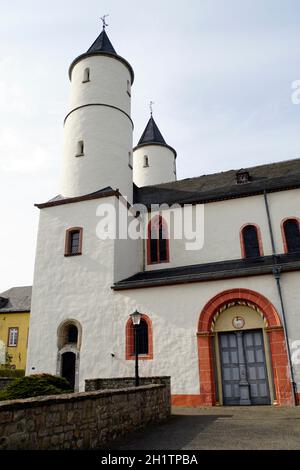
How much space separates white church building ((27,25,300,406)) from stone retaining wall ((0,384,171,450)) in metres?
6.03

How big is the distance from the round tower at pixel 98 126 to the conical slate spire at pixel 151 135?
860 centimetres

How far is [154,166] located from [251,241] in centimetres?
1400

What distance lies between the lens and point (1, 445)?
4.54 meters

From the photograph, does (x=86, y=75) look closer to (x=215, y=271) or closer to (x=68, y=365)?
(x=215, y=271)

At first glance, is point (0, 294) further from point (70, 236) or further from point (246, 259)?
point (246, 259)

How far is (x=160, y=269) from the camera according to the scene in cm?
1902

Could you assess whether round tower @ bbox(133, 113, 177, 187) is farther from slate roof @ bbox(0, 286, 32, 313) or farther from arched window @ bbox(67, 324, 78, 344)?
arched window @ bbox(67, 324, 78, 344)

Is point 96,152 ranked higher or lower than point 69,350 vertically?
higher

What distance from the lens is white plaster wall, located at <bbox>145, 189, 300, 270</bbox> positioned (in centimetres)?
1777

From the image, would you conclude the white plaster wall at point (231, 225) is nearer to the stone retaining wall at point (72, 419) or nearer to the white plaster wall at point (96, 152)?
the white plaster wall at point (96, 152)

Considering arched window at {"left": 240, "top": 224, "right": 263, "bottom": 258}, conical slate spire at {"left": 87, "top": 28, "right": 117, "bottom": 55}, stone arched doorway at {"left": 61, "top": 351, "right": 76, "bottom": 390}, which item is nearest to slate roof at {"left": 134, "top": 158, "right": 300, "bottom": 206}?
arched window at {"left": 240, "top": 224, "right": 263, "bottom": 258}

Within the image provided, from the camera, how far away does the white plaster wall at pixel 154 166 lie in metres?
29.7

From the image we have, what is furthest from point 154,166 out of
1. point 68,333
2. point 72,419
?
point 72,419

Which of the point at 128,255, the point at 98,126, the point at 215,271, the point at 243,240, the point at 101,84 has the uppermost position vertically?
the point at 101,84
